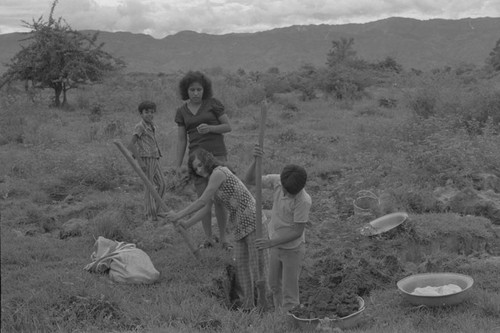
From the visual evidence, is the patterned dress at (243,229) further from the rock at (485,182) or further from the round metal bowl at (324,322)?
the rock at (485,182)

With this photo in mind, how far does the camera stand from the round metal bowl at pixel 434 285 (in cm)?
394

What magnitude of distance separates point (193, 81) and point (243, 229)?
138 centimetres

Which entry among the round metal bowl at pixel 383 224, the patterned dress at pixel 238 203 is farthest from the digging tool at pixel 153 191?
the round metal bowl at pixel 383 224

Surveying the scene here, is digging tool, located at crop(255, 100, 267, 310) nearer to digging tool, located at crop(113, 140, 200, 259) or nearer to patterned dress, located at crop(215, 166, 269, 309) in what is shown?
patterned dress, located at crop(215, 166, 269, 309)

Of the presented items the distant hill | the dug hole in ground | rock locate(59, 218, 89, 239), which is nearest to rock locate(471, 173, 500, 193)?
the dug hole in ground

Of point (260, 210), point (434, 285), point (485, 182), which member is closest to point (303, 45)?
point (485, 182)

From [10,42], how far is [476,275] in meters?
60.6

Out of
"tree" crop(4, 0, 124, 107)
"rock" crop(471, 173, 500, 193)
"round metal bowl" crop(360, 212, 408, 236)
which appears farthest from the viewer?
"tree" crop(4, 0, 124, 107)

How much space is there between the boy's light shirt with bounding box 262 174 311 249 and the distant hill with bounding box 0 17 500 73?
5503 centimetres

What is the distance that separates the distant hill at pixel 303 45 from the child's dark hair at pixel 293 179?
55218 millimetres

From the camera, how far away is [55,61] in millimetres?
15391

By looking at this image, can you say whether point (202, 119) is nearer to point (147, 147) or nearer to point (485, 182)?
point (147, 147)

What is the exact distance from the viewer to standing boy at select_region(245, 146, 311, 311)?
145 inches

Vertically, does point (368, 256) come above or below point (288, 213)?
below
